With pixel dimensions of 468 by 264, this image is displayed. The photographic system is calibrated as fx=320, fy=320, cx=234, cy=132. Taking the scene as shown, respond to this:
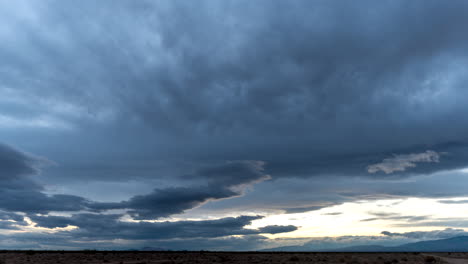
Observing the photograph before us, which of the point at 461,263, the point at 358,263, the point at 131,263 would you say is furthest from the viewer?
the point at 461,263

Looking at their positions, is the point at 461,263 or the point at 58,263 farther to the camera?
the point at 461,263

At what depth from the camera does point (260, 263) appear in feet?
237

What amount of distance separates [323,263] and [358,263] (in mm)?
7445

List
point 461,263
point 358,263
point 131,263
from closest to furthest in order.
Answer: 1. point 358,263
2. point 131,263
3. point 461,263

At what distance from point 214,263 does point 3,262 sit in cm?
4587

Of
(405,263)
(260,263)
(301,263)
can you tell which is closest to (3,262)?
(260,263)

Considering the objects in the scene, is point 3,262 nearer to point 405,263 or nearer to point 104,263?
point 104,263

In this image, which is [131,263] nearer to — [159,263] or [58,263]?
[159,263]

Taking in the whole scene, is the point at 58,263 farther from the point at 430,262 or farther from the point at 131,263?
the point at 430,262

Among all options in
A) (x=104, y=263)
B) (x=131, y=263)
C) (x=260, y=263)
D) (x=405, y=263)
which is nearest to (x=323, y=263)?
(x=260, y=263)

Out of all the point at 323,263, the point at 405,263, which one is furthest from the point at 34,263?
the point at 405,263

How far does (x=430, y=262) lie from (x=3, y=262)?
95.0m

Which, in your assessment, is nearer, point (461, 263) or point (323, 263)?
point (323, 263)

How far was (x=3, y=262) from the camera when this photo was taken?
69625 millimetres
